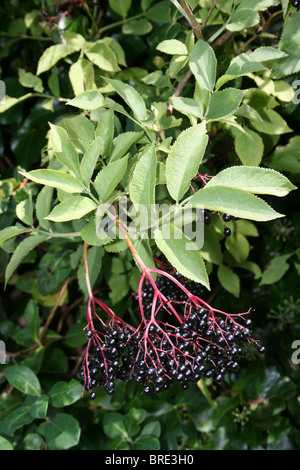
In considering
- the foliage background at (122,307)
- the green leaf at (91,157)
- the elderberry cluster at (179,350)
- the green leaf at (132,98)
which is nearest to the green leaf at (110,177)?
the green leaf at (91,157)

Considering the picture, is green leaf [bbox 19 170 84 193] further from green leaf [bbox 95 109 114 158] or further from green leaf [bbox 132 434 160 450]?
green leaf [bbox 132 434 160 450]

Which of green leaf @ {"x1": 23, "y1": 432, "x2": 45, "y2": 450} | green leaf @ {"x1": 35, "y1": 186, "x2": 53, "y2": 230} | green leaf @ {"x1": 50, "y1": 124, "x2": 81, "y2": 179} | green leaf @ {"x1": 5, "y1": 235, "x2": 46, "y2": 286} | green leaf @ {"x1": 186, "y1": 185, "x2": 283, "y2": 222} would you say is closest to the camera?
green leaf @ {"x1": 186, "y1": 185, "x2": 283, "y2": 222}

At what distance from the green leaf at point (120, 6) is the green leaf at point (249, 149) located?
51 centimetres

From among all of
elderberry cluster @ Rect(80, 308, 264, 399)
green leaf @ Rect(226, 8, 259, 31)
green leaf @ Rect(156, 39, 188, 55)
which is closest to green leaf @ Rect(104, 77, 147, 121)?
green leaf @ Rect(156, 39, 188, 55)

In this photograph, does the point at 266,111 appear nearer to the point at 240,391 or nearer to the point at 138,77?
the point at 138,77

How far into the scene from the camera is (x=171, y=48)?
95 cm

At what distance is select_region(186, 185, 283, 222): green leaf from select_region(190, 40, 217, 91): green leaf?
25cm

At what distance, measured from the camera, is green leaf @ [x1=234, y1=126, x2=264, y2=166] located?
109 centimetres

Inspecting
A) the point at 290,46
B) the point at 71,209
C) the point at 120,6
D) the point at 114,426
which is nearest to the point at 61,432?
the point at 114,426

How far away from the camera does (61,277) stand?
1.33 meters

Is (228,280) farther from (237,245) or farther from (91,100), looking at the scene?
(91,100)

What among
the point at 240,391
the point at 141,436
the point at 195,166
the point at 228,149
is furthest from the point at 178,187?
the point at 240,391


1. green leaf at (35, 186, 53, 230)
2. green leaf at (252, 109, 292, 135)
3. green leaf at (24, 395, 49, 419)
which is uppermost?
green leaf at (252, 109, 292, 135)

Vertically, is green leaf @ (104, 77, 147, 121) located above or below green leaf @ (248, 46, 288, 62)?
below
